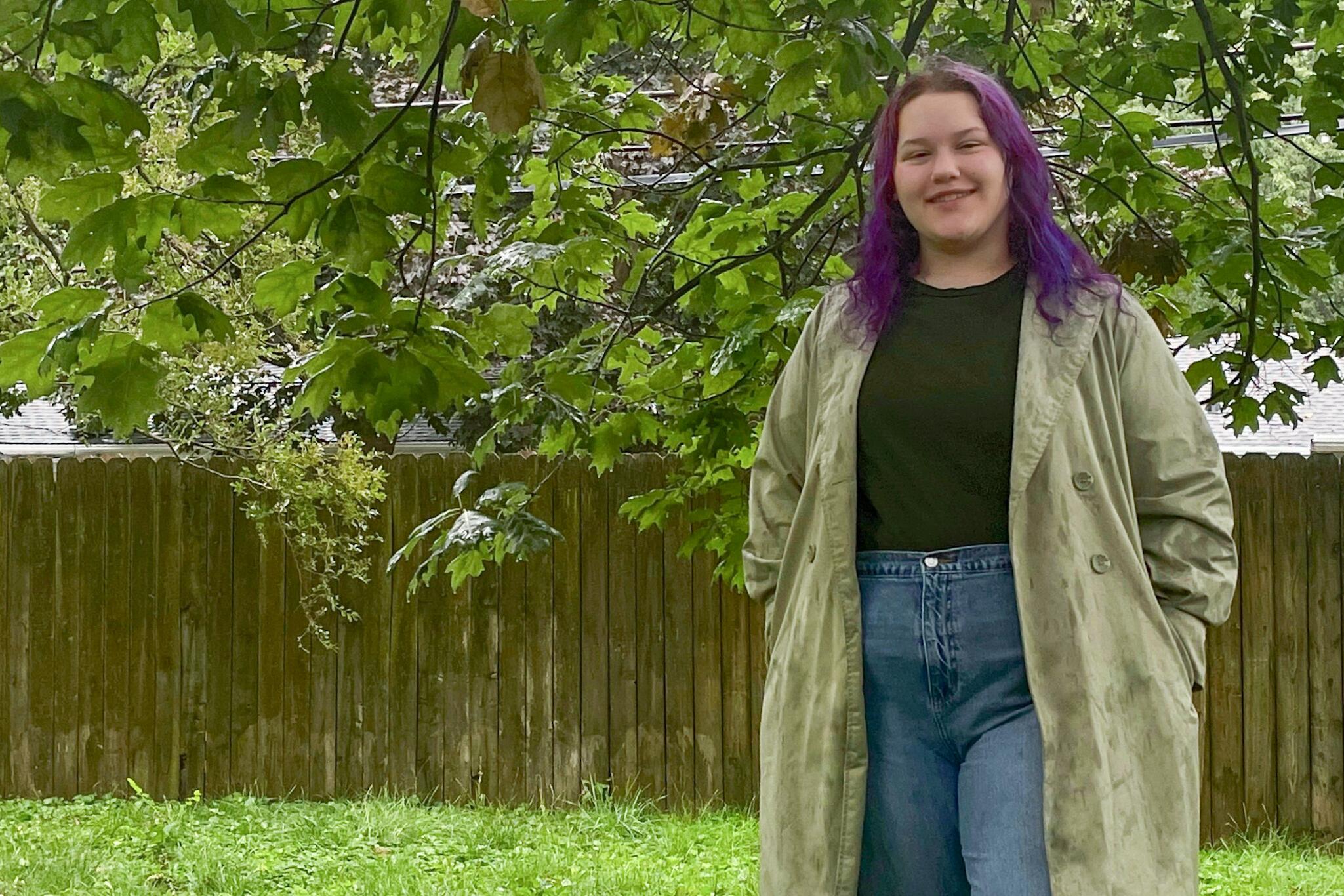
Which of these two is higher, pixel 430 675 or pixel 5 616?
pixel 5 616

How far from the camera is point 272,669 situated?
281 inches

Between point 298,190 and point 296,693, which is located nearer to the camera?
point 298,190

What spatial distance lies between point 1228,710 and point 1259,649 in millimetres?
299

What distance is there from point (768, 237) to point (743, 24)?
3.92 ft

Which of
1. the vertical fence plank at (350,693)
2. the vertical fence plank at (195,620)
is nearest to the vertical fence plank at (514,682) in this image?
the vertical fence plank at (350,693)

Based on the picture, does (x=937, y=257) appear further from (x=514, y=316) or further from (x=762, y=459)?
(x=514, y=316)

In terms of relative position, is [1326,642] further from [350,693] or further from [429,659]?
[350,693]

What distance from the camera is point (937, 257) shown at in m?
2.25

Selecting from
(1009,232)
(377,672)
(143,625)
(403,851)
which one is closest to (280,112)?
(1009,232)

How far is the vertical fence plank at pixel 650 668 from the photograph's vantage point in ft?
22.7

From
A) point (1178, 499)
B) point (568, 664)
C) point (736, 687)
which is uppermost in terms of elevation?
point (1178, 499)

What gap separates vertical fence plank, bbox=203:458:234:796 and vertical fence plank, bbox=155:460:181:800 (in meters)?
0.14

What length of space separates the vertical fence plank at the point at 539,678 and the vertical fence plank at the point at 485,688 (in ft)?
0.49

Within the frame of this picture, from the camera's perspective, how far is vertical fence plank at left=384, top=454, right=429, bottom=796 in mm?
7055
